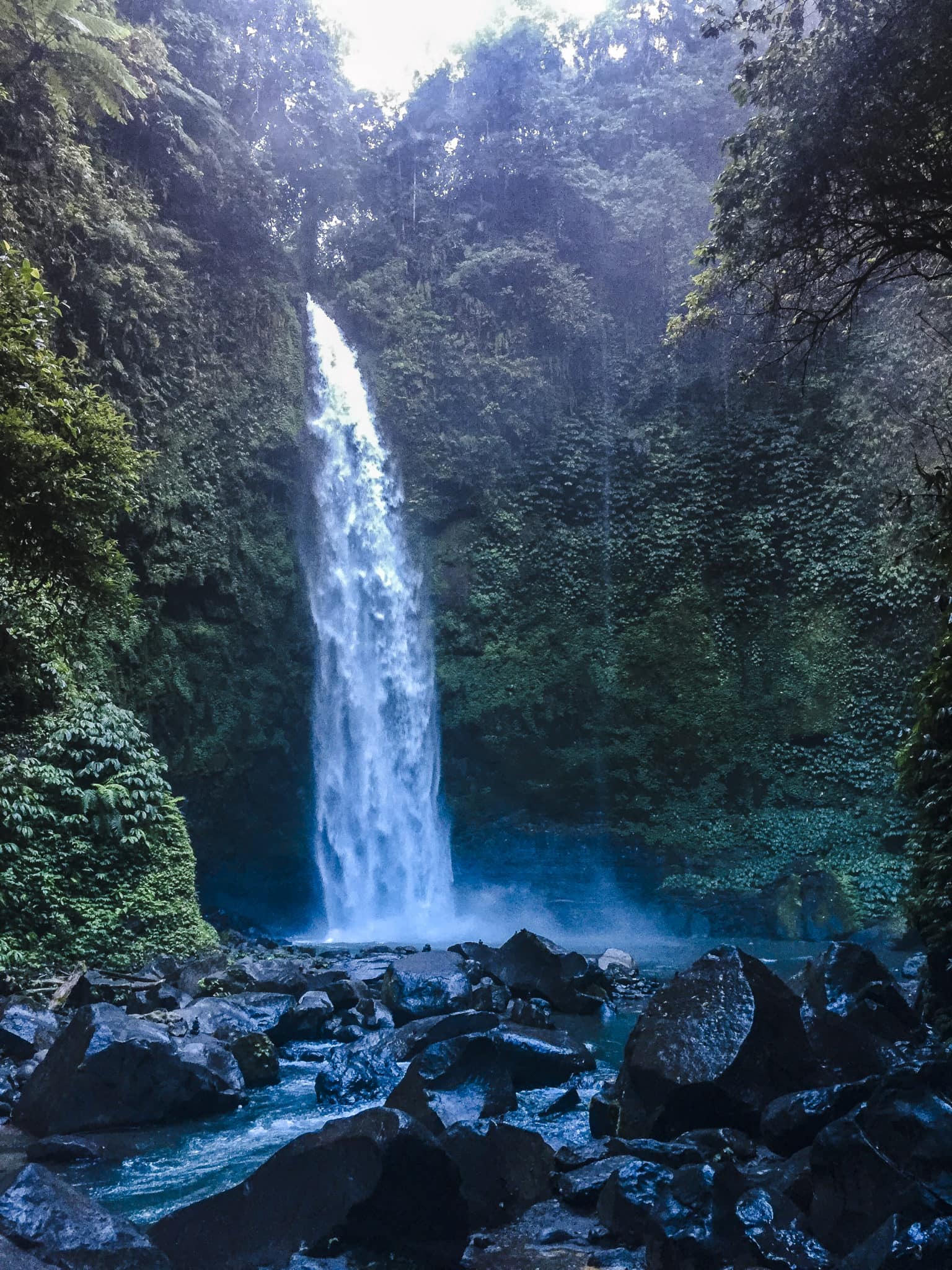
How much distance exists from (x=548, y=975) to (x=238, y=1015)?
2.74m

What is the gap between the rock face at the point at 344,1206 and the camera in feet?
10.0

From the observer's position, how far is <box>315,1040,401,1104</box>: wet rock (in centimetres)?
521

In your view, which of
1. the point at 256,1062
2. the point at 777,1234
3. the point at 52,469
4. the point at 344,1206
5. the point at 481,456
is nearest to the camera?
the point at 777,1234

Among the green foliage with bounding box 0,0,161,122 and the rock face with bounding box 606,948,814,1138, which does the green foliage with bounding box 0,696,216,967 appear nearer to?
the rock face with bounding box 606,948,814,1138

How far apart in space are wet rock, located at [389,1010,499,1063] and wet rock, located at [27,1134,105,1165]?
6.45 feet

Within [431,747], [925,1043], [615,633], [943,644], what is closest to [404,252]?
[615,633]

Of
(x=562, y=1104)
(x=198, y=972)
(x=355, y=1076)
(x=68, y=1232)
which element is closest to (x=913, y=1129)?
(x=562, y=1104)

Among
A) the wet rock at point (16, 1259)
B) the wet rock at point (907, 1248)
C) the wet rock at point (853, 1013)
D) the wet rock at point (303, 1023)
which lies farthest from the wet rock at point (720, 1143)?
the wet rock at point (303, 1023)

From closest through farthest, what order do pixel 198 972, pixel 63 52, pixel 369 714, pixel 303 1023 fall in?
pixel 303 1023 → pixel 198 972 → pixel 63 52 → pixel 369 714

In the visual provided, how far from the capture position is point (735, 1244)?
9.57 feet

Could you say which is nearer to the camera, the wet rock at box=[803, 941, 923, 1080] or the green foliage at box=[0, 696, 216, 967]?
the wet rock at box=[803, 941, 923, 1080]

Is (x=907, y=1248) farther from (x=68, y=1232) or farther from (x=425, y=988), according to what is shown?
(x=425, y=988)

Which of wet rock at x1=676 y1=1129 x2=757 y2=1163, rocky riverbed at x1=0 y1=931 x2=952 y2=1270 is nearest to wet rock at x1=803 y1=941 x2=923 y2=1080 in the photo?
rocky riverbed at x1=0 y1=931 x2=952 y2=1270

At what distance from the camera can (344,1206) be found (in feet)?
10.2
